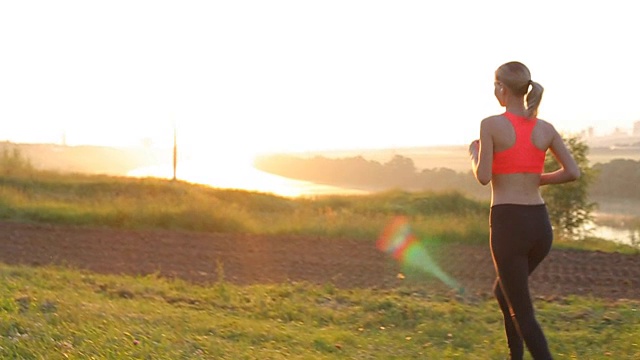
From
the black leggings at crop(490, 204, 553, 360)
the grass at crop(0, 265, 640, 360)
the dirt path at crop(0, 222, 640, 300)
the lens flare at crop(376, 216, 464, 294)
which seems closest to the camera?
the black leggings at crop(490, 204, 553, 360)

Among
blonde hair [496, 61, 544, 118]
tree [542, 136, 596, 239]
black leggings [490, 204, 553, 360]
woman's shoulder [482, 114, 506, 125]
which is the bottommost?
tree [542, 136, 596, 239]

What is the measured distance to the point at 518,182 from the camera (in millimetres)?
4406

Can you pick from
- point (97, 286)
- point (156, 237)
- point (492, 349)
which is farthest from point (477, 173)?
point (156, 237)

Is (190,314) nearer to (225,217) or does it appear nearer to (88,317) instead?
(88,317)

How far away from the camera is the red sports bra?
438 centimetres

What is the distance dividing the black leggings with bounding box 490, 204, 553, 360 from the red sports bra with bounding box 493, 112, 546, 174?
0.22 meters

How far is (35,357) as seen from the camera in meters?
4.19

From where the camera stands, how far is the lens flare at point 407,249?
1154cm

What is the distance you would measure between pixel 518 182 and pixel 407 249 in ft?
36.7

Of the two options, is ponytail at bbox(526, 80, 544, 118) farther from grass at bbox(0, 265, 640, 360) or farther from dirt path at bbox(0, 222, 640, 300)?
dirt path at bbox(0, 222, 640, 300)

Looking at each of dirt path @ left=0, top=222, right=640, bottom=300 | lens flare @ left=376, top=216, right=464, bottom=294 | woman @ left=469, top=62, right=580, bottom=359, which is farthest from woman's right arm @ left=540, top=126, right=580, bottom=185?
lens flare @ left=376, top=216, right=464, bottom=294

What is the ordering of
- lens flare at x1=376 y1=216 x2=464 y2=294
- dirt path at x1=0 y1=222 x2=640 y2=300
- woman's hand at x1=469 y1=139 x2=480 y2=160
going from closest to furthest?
woman's hand at x1=469 y1=139 x2=480 y2=160
dirt path at x1=0 y1=222 x2=640 y2=300
lens flare at x1=376 y1=216 x2=464 y2=294

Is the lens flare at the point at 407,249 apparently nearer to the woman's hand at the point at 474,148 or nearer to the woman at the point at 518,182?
the woman at the point at 518,182

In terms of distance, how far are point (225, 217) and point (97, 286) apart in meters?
9.31
